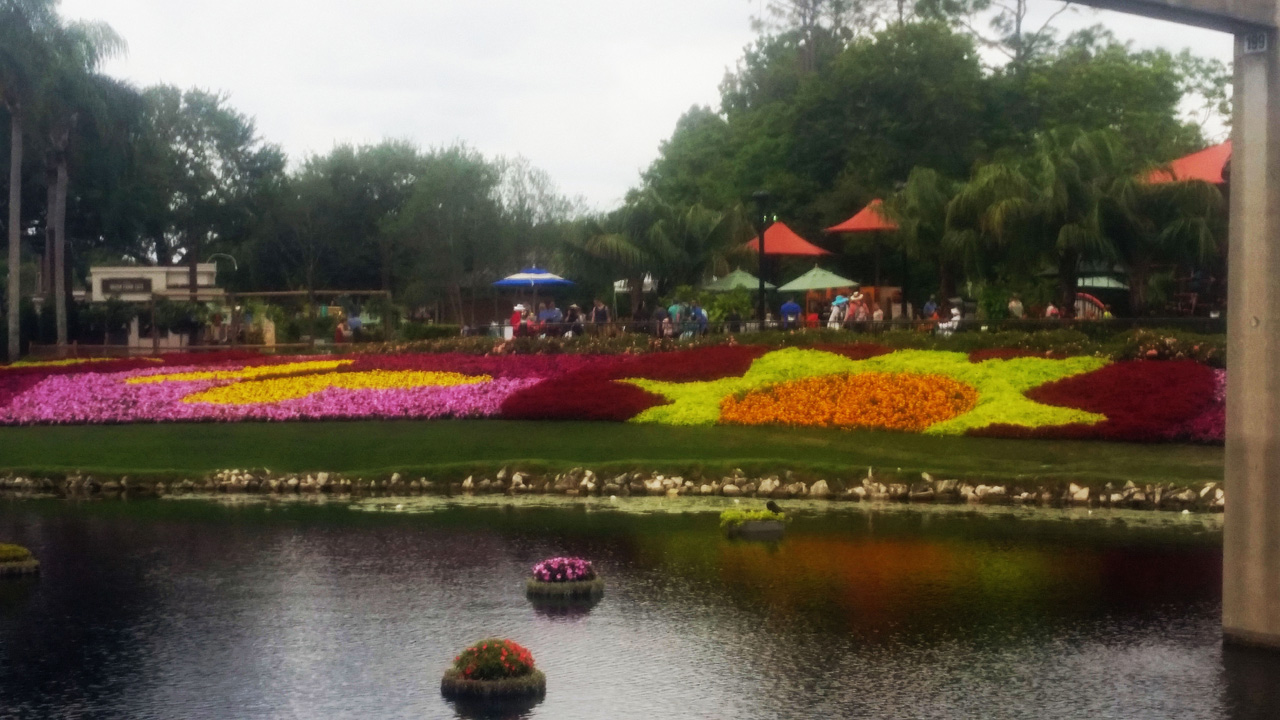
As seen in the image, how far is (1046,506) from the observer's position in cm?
1980

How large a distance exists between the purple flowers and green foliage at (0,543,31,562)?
592 centimetres

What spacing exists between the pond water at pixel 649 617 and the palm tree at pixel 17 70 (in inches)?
1351

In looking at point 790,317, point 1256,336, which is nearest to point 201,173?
point 790,317

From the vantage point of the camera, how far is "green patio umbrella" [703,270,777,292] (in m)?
45.7

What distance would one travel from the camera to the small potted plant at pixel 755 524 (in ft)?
57.1

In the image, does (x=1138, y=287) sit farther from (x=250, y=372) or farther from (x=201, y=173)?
(x=201, y=173)

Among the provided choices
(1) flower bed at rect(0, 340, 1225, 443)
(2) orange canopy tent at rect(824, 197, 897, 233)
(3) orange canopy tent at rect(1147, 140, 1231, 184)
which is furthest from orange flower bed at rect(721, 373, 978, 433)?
(2) orange canopy tent at rect(824, 197, 897, 233)

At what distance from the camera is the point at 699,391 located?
1136 inches

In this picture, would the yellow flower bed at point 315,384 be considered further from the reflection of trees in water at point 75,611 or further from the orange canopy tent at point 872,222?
the orange canopy tent at point 872,222

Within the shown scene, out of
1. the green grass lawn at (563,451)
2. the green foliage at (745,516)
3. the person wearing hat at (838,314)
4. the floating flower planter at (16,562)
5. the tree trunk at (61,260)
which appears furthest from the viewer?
the tree trunk at (61,260)

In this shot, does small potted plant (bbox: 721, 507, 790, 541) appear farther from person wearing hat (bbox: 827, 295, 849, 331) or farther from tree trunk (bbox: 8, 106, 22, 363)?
tree trunk (bbox: 8, 106, 22, 363)

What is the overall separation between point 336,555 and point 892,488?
8283mm

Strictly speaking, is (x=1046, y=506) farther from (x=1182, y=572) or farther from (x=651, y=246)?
(x=651, y=246)

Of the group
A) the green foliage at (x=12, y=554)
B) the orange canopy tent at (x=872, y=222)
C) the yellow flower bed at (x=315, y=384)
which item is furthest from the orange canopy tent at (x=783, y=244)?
the green foliage at (x=12, y=554)
